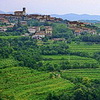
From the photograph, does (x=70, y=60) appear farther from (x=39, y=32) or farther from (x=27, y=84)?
(x=39, y=32)

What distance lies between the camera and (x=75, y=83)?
21531 millimetres

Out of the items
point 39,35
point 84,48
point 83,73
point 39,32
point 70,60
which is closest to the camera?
point 83,73

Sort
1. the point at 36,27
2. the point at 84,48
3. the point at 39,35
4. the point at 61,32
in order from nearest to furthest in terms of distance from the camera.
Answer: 1. the point at 84,48
2. the point at 39,35
3. the point at 61,32
4. the point at 36,27

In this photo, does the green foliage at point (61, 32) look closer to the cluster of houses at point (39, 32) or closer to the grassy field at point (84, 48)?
the cluster of houses at point (39, 32)

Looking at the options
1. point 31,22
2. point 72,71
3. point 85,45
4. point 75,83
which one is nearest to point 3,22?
point 31,22

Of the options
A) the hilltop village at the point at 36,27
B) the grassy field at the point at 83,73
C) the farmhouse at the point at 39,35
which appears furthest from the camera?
the hilltop village at the point at 36,27

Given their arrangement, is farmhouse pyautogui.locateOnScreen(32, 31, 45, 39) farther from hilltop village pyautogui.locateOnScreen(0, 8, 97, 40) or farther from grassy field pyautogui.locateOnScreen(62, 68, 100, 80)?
grassy field pyautogui.locateOnScreen(62, 68, 100, 80)

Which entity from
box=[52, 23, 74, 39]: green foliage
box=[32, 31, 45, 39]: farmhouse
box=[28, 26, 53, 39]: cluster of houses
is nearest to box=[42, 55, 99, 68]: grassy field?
box=[32, 31, 45, 39]: farmhouse

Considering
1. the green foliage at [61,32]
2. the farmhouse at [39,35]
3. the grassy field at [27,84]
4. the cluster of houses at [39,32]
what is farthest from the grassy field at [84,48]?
the grassy field at [27,84]

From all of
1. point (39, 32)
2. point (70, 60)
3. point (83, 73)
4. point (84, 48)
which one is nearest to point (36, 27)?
point (39, 32)

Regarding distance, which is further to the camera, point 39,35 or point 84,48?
point 39,35

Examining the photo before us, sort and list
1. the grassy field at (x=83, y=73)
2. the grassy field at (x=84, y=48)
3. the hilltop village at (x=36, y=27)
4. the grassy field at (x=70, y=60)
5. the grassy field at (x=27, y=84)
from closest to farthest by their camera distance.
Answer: the grassy field at (x=27, y=84), the grassy field at (x=83, y=73), the grassy field at (x=70, y=60), the grassy field at (x=84, y=48), the hilltop village at (x=36, y=27)

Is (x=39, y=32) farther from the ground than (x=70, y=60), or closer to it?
farther from the ground

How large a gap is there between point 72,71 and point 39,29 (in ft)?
57.2
